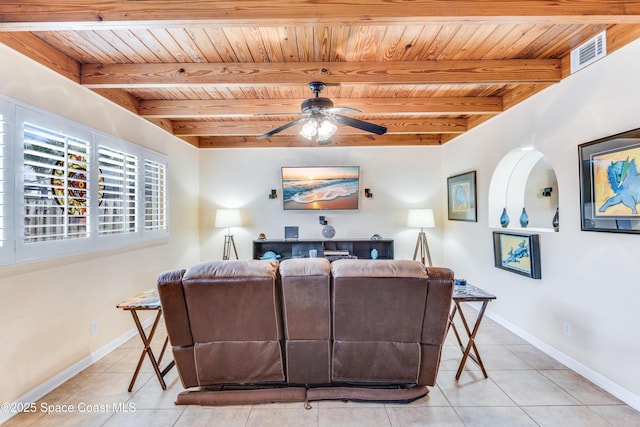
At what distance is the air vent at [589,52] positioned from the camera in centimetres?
220

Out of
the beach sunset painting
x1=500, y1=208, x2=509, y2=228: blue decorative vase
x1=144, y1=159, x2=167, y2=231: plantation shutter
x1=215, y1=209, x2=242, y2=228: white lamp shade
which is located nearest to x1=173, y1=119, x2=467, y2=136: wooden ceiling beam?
x1=144, y1=159, x2=167, y2=231: plantation shutter

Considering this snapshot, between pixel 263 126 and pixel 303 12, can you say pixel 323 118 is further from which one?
pixel 263 126

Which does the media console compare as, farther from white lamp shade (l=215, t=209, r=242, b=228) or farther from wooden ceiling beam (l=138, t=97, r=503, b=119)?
wooden ceiling beam (l=138, t=97, r=503, b=119)

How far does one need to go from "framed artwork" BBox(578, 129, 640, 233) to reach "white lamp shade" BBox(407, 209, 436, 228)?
2.26 meters

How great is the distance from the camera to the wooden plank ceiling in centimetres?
173

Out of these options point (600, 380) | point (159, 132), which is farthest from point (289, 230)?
point (600, 380)

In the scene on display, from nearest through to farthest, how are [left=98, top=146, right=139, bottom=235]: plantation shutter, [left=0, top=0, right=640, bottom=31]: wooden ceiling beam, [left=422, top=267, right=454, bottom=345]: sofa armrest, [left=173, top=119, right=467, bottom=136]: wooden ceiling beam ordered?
[left=0, top=0, right=640, bottom=31]: wooden ceiling beam < [left=422, top=267, right=454, bottom=345]: sofa armrest < [left=98, top=146, right=139, bottom=235]: plantation shutter < [left=173, top=119, right=467, bottom=136]: wooden ceiling beam

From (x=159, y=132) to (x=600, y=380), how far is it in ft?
17.1

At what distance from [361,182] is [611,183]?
3.30 m

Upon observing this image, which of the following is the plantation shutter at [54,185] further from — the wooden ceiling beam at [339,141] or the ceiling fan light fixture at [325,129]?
the wooden ceiling beam at [339,141]

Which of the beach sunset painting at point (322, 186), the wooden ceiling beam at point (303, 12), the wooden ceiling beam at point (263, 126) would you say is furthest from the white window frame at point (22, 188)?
the beach sunset painting at point (322, 186)

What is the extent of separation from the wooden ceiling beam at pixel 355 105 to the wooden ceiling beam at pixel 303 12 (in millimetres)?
1681

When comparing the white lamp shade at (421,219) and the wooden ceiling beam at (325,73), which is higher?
the wooden ceiling beam at (325,73)

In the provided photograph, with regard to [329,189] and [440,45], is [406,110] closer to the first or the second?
[440,45]
